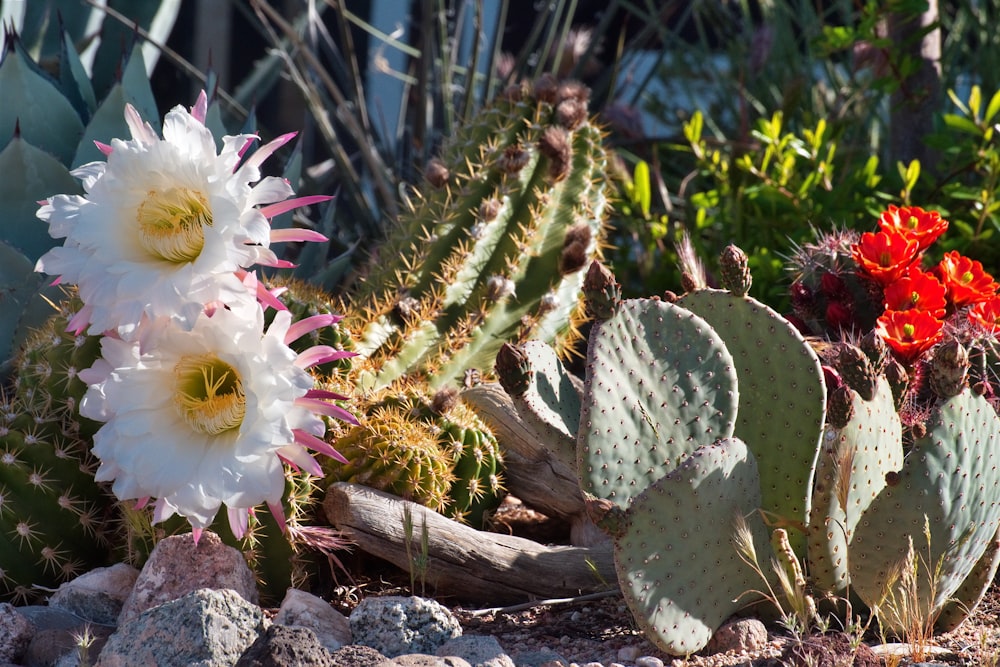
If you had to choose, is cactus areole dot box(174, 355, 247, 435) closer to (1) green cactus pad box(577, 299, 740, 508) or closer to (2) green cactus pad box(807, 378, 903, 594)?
(1) green cactus pad box(577, 299, 740, 508)

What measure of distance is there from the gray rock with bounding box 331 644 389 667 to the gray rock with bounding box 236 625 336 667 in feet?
0.05

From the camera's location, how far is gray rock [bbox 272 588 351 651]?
177 centimetres

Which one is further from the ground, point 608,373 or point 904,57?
point 904,57

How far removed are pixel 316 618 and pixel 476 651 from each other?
1.07 ft

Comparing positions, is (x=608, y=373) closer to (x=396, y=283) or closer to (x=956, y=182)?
(x=396, y=283)

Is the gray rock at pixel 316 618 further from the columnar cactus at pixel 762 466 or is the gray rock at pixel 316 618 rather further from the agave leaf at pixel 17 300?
the agave leaf at pixel 17 300

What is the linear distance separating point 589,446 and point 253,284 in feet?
2.00

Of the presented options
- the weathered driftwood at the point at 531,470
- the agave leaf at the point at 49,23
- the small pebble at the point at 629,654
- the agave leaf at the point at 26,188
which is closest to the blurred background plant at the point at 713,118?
the agave leaf at the point at 49,23

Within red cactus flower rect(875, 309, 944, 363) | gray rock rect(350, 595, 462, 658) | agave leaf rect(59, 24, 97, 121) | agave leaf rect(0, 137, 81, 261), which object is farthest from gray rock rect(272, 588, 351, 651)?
agave leaf rect(59, 24, 97, 121)

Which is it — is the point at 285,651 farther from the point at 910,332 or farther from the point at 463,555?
the point at 910,332

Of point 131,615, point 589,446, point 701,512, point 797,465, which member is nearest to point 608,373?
point 589,446

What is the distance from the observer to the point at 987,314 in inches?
91.2

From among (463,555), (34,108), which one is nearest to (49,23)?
(34,108)

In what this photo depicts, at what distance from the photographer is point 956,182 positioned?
3.14m
